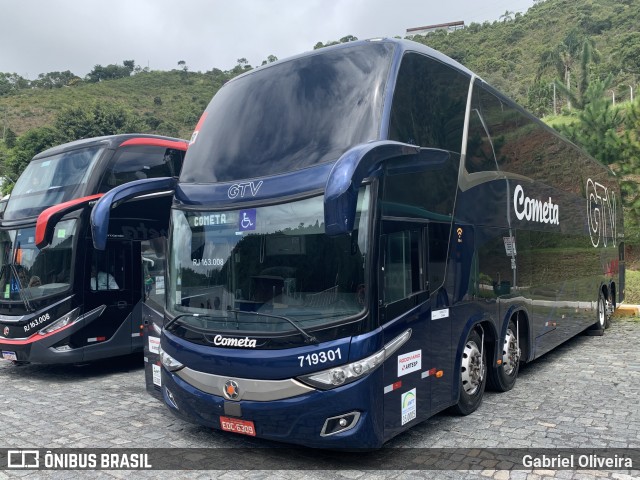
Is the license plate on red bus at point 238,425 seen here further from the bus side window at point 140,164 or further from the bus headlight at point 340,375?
the bus side window at point 140,164

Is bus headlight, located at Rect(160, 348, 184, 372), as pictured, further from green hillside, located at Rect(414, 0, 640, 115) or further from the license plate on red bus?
green hillside, located at Rect(414, 0, 640, 115)

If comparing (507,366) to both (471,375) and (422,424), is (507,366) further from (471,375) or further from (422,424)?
(422,424)

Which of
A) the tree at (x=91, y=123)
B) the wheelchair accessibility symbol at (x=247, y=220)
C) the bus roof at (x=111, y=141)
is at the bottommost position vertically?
the wheelchair accessibility symbol at (x=247, y=220)

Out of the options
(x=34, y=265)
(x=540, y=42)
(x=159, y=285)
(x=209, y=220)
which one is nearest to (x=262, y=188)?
(x=209, y=220)

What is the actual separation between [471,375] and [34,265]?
23.3 ft

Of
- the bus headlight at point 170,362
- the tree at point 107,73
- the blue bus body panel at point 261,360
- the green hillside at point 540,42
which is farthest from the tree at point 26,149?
the tree at point 107,73

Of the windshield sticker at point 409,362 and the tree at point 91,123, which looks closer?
the windshield sticker at point 409,362

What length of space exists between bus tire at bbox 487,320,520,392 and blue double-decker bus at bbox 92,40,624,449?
0.57 feet

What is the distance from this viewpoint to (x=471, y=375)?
251 inches

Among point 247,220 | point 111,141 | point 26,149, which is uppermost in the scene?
point 26,149

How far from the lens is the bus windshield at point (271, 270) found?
4684 mm

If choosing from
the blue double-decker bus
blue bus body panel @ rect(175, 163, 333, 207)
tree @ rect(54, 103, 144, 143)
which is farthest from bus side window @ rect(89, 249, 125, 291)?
tree @ rect(54, 103, 144, 143)

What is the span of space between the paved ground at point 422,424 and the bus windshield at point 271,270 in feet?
4.31

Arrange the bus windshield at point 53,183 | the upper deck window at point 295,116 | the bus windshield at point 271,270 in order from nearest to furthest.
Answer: the bus windshield at point 271,270
the upper deck window at point 295,116
the bus windshield at point 53,183
